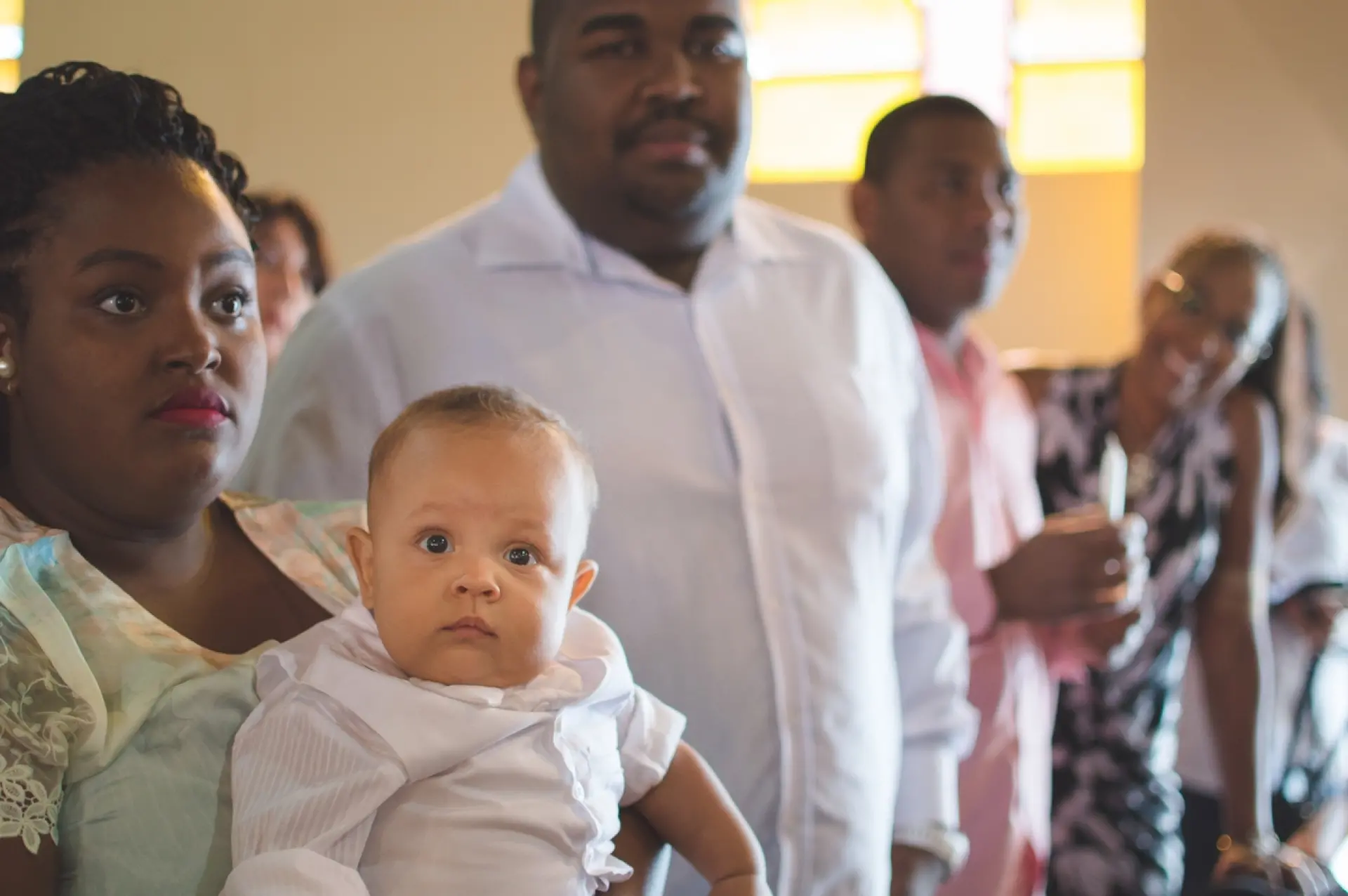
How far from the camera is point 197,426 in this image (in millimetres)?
1136

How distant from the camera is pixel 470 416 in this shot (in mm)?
1178

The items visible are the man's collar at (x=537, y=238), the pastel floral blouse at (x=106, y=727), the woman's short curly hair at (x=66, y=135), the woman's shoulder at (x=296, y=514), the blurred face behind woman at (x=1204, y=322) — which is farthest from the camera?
the blurred face behind woman at (x=1204, y=322)

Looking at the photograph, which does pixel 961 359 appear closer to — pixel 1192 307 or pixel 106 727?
pixel 1192 307

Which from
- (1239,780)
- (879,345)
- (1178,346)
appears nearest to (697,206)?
(879,345)

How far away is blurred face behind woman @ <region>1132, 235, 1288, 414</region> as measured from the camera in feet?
9.09

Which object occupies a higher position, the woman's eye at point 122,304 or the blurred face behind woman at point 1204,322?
the woman's eye at point 122,304

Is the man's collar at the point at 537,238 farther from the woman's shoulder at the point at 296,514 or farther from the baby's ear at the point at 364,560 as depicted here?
the baby's ear at the point at 364,560

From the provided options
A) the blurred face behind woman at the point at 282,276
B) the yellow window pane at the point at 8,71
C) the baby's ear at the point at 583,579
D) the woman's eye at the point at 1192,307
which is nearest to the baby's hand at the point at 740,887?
the baby's ear at the point at 583,579

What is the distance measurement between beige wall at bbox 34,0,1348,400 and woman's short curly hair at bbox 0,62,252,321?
3.73 m

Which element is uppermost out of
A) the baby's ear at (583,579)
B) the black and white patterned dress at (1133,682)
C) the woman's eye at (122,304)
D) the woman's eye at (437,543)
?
the woman's eye at (122,304)

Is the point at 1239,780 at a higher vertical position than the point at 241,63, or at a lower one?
lower

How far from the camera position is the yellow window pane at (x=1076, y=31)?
5508 mm

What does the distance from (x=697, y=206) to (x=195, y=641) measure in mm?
865

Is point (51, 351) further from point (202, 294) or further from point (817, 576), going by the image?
point (817, 576)
